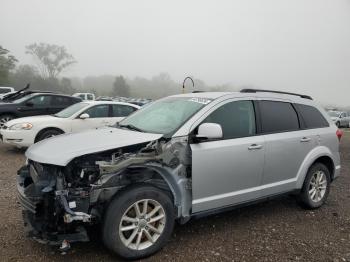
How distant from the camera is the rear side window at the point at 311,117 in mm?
5059

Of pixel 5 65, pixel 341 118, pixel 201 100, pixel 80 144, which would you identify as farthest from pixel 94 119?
pixel 5 65

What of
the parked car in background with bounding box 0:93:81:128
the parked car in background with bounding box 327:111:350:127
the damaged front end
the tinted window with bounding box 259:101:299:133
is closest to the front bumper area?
the damaged front end

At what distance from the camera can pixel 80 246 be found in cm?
376

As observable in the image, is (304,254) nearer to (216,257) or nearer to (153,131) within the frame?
(216,257)

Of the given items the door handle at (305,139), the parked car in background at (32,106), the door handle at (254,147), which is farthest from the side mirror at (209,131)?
the parked car in background at (32,106)

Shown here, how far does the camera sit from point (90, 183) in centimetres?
331

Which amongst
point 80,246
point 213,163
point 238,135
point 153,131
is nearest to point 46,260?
point 80,246

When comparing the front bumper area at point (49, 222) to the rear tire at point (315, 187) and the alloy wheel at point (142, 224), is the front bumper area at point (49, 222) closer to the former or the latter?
the alloy wheel at point (142, 224)

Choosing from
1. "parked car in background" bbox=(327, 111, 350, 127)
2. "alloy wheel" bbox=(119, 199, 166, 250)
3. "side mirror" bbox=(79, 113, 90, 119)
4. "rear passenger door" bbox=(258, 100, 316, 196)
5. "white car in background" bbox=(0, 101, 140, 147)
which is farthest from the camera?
"parked car in background" bbox=(327, 111, 350, 127)

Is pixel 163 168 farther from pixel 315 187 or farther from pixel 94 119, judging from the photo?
pixel 94 119

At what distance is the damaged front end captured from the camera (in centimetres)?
316

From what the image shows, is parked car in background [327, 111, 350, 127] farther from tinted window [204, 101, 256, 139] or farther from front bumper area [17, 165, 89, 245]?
front bumper area [17, 165, 89, 245]

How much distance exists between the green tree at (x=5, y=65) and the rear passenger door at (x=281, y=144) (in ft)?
155

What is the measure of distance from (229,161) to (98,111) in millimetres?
6305
